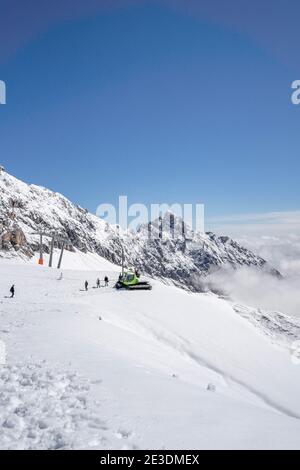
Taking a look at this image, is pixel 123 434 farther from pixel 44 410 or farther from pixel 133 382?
pixel 133 382

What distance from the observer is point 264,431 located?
8789 millimetres

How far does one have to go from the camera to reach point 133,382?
11.9 metres

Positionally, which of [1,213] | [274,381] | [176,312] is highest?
[1,213]

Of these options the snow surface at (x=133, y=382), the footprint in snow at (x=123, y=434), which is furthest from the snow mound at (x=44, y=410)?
the footprint in snow at (x=123, y=434)

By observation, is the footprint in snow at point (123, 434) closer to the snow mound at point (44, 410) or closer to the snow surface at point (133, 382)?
the snow surface at point (133, 382)

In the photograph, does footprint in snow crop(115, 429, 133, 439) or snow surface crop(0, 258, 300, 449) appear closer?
footprint in snow crop(115, 429, 133, 439)

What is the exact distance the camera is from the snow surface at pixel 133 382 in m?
8.18

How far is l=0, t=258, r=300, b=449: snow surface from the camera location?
8.18 meters

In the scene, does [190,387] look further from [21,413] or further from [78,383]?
[21,413]

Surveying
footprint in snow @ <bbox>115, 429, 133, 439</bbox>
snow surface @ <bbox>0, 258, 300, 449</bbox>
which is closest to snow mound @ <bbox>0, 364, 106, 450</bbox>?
snow surface @ <bbox>0, 258, 300, 449</bbox>

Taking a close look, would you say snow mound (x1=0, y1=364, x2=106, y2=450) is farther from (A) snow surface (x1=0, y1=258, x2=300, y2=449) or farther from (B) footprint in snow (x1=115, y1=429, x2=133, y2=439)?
(B) footprint in snow (x1=115, y1=429, x2=133, y2=439)
